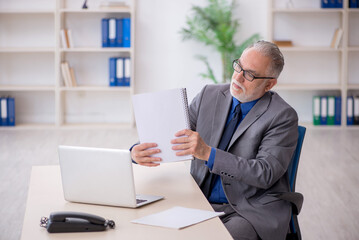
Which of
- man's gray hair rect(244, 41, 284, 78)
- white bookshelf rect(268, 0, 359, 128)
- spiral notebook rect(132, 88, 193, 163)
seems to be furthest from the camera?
white bookshelf rect(268, 0, 359, 128)

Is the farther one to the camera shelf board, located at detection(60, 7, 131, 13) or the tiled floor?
shelf board, located at detection(60, 7, 131, 13)

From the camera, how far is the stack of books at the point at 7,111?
6.85 m

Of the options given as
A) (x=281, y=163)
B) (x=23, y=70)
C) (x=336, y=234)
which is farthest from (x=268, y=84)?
(x=23, y=70)

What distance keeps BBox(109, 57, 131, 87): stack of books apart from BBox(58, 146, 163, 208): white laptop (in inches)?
195

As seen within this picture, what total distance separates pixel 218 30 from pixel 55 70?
2.04 m

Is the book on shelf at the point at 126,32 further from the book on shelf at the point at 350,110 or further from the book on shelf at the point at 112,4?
the book on shelf at the point at 350,110

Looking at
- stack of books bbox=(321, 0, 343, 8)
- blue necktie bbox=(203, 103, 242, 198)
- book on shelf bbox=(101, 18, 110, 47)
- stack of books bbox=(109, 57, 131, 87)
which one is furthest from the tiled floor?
stack of books bbox=(321, 0, 343, 8)

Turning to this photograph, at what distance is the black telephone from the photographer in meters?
1.69

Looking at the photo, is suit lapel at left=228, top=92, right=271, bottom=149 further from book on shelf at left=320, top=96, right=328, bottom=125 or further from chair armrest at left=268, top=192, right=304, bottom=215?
book on shelf at left=320, top=96, right=328, bottom=125

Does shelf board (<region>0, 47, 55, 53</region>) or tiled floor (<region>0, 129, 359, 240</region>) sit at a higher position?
shelf board (<region>0, 47, 55, 53</region>)

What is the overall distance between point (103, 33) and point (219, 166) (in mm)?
4985

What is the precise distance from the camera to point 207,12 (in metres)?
6.80

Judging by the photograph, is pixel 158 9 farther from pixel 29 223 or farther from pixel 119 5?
pixel 29 223

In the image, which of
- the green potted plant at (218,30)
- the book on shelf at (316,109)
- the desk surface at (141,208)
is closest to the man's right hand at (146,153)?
the desk surface at (141,208)
